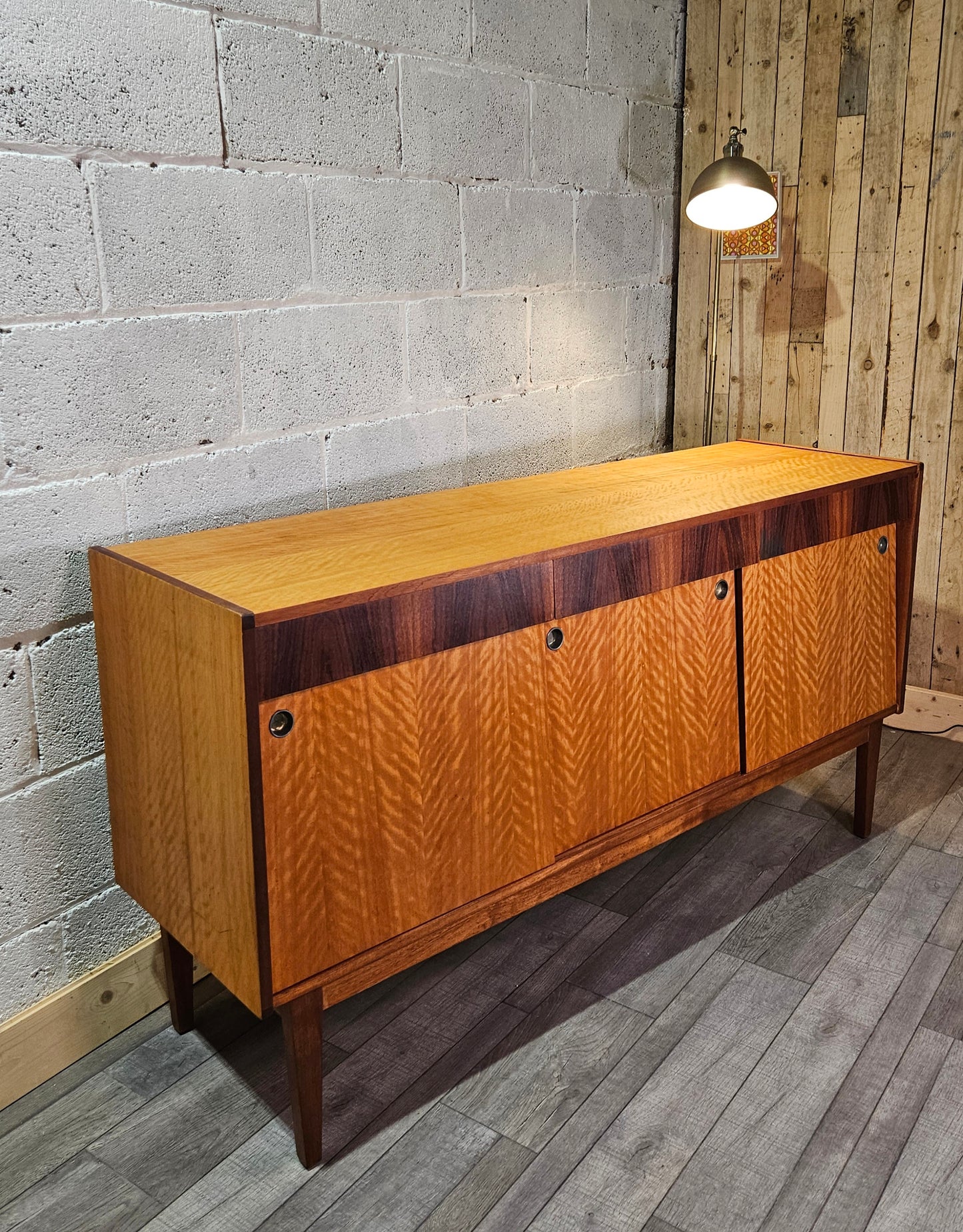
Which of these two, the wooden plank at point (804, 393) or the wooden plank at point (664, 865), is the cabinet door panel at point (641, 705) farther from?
the wooden plank at point (804, 393)

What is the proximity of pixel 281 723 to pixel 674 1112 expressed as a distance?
893 mm

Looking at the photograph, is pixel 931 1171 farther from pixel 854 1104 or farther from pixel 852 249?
pixel 852 249

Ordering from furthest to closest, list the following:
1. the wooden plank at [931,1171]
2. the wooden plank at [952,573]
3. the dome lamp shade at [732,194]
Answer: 1. the wooden plank at [952,573]
2. the dome lamp shade at [732,194]
3. the wooden plank at [931,1171]

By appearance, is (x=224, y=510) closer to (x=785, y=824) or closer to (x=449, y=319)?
(x=449, y=319)

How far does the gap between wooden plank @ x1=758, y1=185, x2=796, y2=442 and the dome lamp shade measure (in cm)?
47

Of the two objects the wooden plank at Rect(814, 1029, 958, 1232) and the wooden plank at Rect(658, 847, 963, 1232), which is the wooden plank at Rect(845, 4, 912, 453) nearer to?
the wooden plank at Rect(658, 847, 963, 1232)

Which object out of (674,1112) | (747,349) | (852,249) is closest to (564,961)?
(674,1112)

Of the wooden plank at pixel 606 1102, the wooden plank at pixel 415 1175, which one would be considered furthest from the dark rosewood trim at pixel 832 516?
the wooden plank at pixel 415 1175

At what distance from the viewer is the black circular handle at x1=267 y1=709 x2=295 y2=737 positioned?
1396 millimetres

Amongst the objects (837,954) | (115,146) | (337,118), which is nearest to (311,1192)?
(837,954)

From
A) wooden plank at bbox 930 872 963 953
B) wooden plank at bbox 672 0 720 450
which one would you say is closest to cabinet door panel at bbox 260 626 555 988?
wooden plank at bbox 930 872 963 953

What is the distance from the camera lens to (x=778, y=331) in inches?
119

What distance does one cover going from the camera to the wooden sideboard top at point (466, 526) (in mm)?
1540

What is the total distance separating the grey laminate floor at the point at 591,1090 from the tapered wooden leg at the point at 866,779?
18 centimetres
